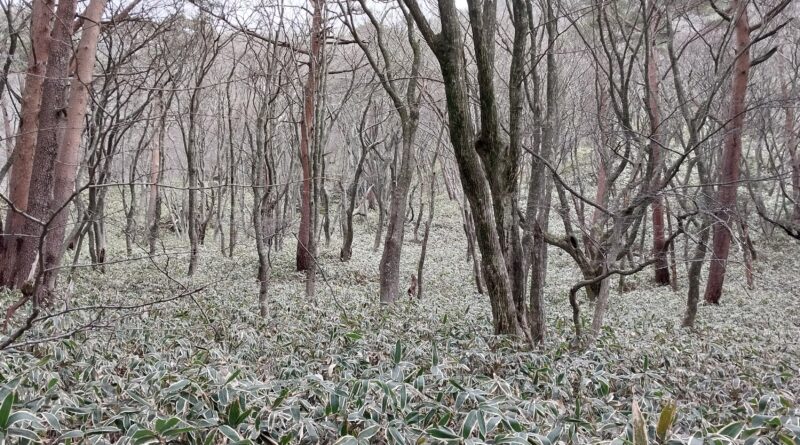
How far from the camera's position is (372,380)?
2436 mm

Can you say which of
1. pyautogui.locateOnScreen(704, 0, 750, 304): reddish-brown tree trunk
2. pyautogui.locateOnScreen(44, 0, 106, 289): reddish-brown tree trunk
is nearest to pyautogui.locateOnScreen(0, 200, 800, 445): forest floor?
pyautogui.locateOnScreen(44, 0, 106, 289): reddish-brown tree trunk

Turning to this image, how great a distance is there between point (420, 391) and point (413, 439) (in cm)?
55

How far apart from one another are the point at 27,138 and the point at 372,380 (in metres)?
7.14

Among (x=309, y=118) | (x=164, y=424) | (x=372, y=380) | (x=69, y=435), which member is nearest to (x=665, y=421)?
(x=372, y=380)

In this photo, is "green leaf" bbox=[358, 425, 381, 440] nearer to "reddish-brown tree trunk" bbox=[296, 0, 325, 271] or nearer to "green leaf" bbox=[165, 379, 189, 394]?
"green leaf" bbox=[165, 379, 189, 394]

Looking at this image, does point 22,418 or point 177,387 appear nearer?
point 22,418

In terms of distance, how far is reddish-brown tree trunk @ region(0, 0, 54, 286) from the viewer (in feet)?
22.2

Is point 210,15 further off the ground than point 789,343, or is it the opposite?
point 210,15

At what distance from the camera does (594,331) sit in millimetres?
5211

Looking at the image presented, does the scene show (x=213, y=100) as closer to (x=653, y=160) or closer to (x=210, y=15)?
(x=210, y=15)

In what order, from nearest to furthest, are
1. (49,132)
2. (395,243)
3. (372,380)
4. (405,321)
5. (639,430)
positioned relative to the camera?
(639,430), (372,380), (405,321), (49,132), (395,243)

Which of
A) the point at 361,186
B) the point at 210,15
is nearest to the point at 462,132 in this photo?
the point at 210,15

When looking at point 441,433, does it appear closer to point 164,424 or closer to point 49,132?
point 164,424

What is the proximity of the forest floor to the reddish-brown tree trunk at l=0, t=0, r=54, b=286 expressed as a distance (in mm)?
1095
